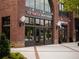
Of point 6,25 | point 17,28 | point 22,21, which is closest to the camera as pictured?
point 22,21

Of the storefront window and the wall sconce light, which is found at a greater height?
the storefront window

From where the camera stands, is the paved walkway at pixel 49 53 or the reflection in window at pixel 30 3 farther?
the reflection in window at pixel 30 3

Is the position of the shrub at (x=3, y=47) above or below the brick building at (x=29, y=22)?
below

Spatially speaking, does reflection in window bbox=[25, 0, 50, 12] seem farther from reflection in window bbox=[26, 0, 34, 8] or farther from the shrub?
the shrub

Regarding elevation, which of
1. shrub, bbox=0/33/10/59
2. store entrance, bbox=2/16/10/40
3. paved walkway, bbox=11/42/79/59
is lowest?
paved walkway, bbox=11/42/79/59

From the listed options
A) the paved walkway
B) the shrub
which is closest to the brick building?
the paved walkway

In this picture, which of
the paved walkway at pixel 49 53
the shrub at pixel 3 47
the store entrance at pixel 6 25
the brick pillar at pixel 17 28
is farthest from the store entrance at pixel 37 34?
the shrub at pixel 3 47

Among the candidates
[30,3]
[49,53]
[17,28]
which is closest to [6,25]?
[17,28]

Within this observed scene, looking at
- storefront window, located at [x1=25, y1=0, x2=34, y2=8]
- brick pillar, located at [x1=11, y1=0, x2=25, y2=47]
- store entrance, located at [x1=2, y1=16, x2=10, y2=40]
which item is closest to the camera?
brick pillar, located at [x1=11, y1=0, x2=25, y2=47]

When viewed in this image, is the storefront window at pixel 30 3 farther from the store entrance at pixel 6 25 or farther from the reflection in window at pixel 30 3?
the store entrance at pixel 6 25

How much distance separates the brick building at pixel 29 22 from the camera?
27078mm

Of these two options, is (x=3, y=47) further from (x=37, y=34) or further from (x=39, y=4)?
(x=39, y=4)

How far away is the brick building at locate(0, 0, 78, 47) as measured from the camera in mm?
27078

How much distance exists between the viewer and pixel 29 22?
2897cm
